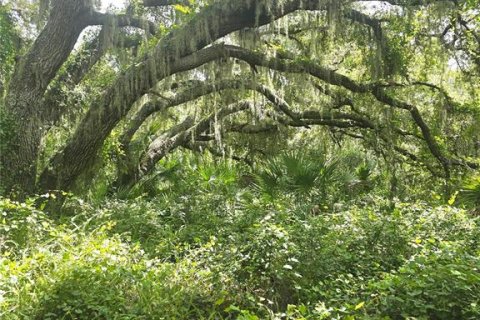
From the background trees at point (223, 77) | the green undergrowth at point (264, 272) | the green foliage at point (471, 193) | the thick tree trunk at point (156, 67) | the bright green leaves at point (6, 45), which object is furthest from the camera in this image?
the bright green leaves at point (6, 45)

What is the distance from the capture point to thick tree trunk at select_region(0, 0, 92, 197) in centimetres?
545

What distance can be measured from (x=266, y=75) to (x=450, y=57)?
8.39 ft

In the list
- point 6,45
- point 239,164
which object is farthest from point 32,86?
point 239,164

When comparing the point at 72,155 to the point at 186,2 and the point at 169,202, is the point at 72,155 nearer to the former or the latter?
the point at 169,202

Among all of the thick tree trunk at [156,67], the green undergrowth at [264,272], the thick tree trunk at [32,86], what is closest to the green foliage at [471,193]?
the green undergrowth at [264,272]

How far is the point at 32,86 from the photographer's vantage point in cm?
555

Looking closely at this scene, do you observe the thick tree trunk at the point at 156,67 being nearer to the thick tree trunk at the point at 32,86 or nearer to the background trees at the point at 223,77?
the background trees at the point at 223,77

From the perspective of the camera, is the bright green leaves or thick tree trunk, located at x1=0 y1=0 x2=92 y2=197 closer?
thick tree trunk, located at x1=0 y1=0 x2=92 y2=197

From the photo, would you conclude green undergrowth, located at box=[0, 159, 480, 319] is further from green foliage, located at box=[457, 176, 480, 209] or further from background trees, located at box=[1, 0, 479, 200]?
background trees, located at box=[1, 0, 479, 200]

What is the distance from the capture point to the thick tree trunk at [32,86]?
545 centimetres

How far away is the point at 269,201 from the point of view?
19.3ft

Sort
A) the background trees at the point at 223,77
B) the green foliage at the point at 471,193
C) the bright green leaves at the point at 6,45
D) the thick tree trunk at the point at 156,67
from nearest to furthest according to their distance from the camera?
the thick tree trunk at the point at 156,67 → the background trees at the point at 223,77 → the green foliage at the point at 471,193 → the bright green leaves at the point at 6,45

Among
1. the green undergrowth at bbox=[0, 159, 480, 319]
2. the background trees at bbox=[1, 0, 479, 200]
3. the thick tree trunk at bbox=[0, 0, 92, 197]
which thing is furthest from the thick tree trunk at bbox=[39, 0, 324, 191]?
the green undergrowth at bbox=[0, 159, 480, 319]

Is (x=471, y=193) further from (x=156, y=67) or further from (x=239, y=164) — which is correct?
(x=239, y=164)
